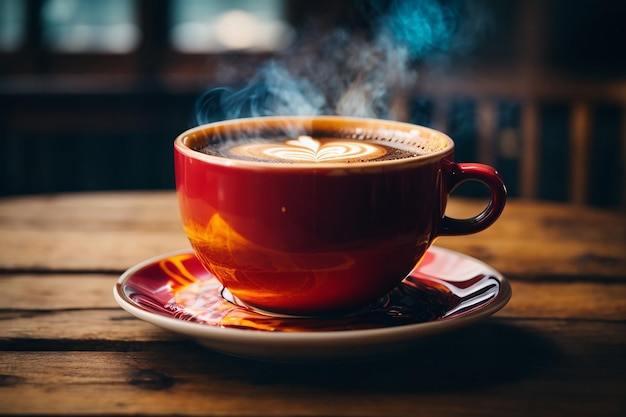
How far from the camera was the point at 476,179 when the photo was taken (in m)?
0.65

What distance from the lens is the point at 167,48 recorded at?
119 inches

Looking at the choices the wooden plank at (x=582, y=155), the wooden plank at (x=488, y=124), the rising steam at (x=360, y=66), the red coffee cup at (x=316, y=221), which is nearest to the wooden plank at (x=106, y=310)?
the red coffee cup at (x=316, y=221)

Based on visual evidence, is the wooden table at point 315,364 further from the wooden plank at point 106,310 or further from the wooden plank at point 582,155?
the wooden plank at point 582,155

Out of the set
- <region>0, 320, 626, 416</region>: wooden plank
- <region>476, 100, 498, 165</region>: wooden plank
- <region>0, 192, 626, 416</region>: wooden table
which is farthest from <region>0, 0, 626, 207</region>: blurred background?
<region>0, 320, 626, 416</region>: wooden plank

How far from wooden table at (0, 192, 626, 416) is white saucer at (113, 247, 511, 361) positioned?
2 centimetres

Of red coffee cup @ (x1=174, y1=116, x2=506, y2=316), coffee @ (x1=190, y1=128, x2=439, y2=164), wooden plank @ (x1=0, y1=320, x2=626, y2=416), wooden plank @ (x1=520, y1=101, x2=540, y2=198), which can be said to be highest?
coffee @ (x1=190, y1=128, x2=439, y2=164)

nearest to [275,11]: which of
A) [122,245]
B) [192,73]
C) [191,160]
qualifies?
[192,73]

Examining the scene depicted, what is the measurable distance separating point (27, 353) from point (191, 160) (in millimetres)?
210

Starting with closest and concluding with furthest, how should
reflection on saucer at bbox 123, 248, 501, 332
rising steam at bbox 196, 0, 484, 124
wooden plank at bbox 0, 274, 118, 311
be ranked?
reflection on saucer at bbox 123, 248, 501, 332 → wooden plank at bbox 0, 274, 118, 311 → rising steam at bbox 196, 0, 484, 124

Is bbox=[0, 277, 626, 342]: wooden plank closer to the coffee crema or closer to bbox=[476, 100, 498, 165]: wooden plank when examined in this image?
the coffee crema

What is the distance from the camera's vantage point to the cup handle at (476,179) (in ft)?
2.10

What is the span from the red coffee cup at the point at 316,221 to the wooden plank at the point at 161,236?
0.86 ft

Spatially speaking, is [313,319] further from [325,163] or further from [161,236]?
[161,236]

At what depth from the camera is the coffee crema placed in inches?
27.0
